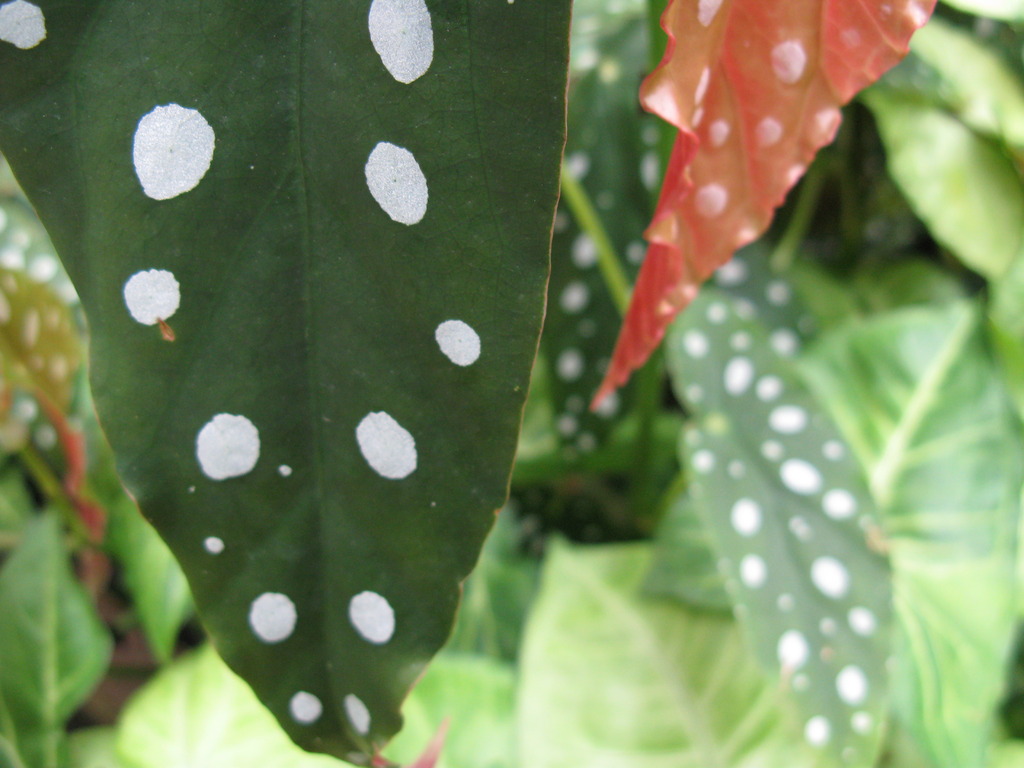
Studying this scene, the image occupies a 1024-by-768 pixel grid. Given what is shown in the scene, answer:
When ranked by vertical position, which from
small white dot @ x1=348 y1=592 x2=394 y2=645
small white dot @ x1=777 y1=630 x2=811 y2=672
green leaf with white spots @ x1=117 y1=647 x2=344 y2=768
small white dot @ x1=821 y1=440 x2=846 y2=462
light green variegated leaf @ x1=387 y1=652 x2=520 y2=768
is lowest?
green leaf with white spots @ x1=117 y1=647 x2=344 y2=768

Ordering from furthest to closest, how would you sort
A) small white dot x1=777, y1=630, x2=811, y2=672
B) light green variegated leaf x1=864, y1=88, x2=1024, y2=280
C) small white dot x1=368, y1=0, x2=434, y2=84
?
light green variegated leaf x1=864, y1=88, x2=1024, y2=280 < small white dot x1=777, y1=630, x2=811, y2=672 < small white dot x1=368, y1=0, x2=434, y2=84

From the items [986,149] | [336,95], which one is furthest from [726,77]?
[986,149]

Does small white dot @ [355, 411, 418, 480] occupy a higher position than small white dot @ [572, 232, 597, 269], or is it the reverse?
small white dot @ [355, 411, 418, 480]

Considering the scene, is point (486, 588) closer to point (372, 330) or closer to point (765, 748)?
point (765, 748)

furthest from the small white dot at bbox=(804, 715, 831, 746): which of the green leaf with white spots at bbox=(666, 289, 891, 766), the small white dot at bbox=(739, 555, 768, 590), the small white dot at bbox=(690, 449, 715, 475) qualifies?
the small white dot at bbox=(690, 449, 715, 475)

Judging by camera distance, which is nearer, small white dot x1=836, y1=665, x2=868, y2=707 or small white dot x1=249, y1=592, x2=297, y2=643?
small white dot x1=249, y1=592, x2=297, y2=643

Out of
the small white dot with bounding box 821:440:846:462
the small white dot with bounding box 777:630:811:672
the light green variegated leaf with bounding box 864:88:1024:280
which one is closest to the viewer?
the small white dot with bounding box 777:630:811:672

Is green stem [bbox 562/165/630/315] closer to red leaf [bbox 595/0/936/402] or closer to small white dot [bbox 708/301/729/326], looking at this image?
small white dot [bbox 708/301/729/326]

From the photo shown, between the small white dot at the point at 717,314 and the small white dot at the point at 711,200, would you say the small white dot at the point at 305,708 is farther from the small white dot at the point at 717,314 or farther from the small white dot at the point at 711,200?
the small white dot at the point at 717,314

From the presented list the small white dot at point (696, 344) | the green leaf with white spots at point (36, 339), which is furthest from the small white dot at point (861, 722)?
the green leaf with white spots at point (36, 339)
